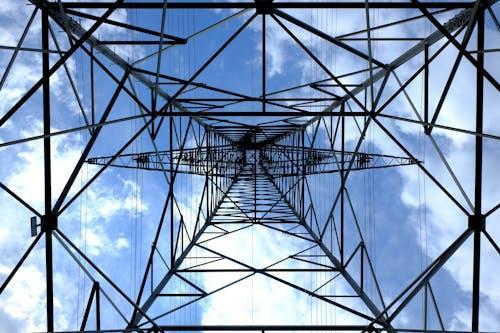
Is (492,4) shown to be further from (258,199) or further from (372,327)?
(258,199)

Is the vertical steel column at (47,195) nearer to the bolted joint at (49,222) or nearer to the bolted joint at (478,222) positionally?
the bolted joint at (49,222)

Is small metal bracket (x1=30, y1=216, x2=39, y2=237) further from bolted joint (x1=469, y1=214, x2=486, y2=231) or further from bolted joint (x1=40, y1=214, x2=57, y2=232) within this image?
bolted joint (x1=469, y1=214, x2=486, y2=231)

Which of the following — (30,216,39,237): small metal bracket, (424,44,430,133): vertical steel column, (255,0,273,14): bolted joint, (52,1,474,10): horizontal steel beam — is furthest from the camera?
(424,44,430,133): vertical steel column

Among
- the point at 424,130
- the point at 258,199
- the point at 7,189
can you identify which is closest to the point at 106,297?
the point at 7,189

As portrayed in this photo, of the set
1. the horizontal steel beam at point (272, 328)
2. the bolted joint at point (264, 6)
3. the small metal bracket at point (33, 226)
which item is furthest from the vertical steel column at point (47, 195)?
the bolted joint at point (264, 6)

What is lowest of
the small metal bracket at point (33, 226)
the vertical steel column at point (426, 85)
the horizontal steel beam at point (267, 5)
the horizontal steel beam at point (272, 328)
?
the horizontal steel beam at point (272, 328)

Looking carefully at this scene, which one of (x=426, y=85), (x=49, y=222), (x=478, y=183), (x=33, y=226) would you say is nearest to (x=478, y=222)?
(x=478, y=183)

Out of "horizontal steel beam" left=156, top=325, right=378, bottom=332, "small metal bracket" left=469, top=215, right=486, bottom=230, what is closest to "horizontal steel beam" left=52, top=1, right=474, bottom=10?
"small metal bracket" left=469, top=215, right=486, bottom=230
